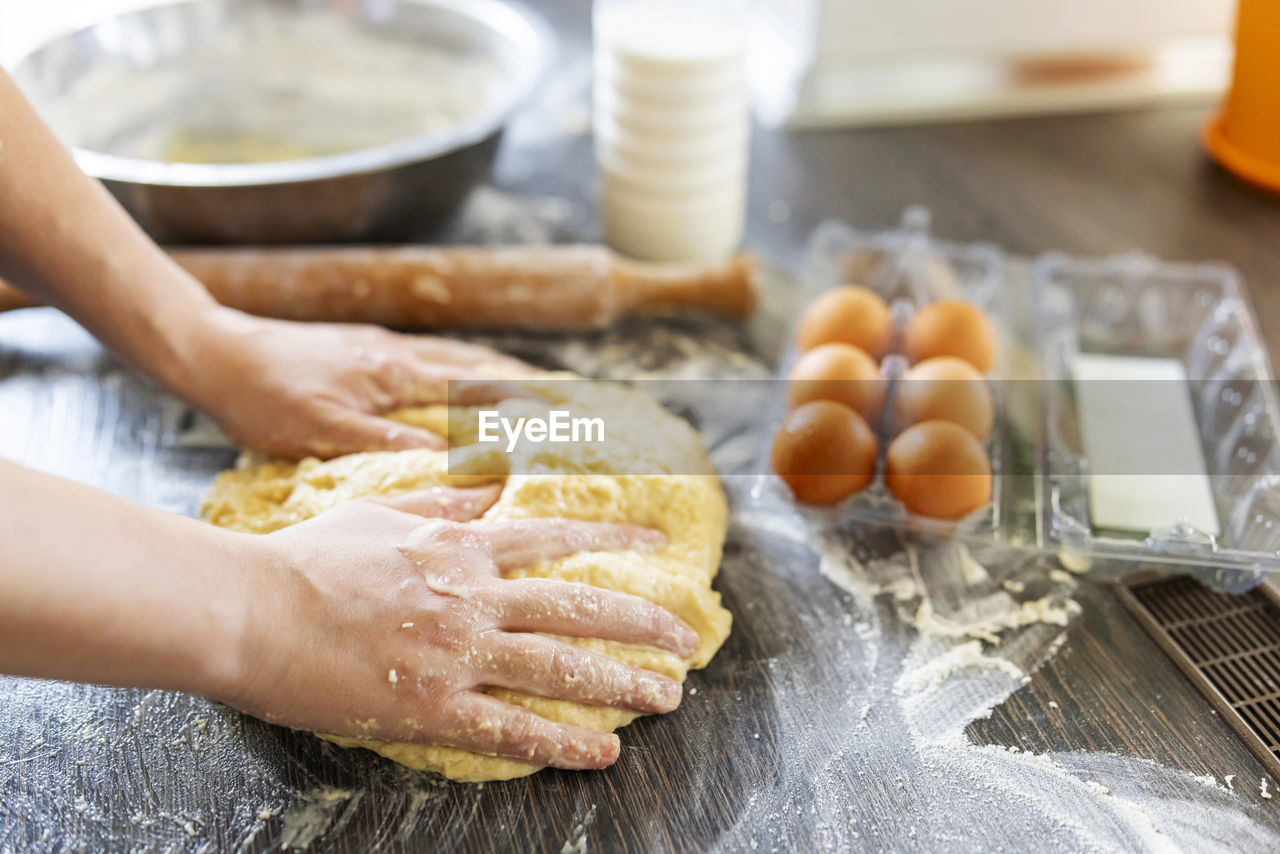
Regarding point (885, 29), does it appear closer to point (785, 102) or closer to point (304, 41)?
point (785, 102)

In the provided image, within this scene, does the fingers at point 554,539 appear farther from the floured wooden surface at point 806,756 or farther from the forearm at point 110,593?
the forearm at point 110,593

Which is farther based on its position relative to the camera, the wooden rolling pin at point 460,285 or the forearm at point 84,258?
the wooden rolling pin at point 460,285

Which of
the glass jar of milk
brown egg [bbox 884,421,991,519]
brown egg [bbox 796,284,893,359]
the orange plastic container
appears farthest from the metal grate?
the orange plastic container

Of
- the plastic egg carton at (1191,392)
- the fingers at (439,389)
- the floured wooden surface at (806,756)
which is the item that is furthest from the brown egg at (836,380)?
the fingers at (439,389)

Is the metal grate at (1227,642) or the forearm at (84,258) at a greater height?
the forearm at (84,258)

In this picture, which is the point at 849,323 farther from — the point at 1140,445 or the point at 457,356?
the point at 457,356

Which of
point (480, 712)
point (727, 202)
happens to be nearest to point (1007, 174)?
point (727, 202)

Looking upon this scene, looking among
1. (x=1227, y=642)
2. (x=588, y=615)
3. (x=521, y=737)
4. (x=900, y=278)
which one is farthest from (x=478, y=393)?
(x=1227, y=642)
